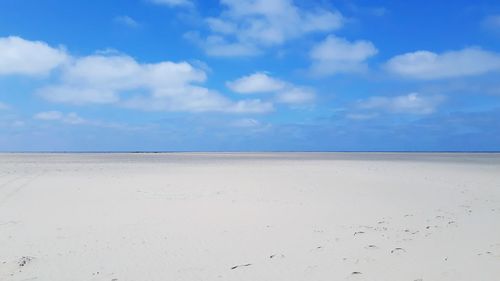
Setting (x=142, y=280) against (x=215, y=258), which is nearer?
(x=142, y=280)

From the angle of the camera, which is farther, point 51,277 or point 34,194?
point 34,194

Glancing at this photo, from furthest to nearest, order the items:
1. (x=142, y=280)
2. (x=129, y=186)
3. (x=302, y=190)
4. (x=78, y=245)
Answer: (x=129, y=186) < (x=302, y=190) < (x=78, y=245) < (x=142, y=280)

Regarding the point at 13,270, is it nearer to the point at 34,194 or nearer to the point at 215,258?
the point at 215,258

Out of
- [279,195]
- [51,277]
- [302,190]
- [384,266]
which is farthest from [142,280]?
[302,190]

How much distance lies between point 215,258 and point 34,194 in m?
9.79

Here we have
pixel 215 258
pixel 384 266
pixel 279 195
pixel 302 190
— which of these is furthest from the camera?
pixel 302 190

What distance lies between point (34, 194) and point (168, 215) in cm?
647

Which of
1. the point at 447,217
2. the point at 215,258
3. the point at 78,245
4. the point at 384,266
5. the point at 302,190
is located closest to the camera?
the point at 384,266

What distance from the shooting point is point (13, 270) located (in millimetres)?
5656

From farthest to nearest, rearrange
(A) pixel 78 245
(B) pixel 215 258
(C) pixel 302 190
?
(C) pixel 302 190, (A) pixel 78 245, (B) pixel 215 258

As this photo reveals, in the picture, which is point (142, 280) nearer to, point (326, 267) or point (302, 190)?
point (326, 267)

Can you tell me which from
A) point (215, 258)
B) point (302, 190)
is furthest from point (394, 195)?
point (215, 258)

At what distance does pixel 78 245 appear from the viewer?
7.02m

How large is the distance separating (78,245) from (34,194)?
761cm
